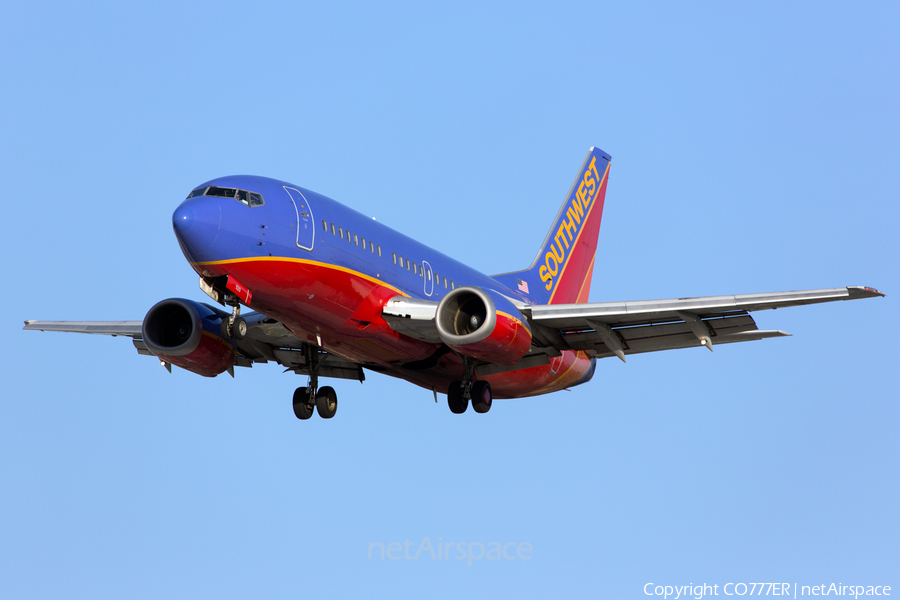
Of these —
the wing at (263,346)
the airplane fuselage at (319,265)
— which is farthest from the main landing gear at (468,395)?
the wing at (263,346)

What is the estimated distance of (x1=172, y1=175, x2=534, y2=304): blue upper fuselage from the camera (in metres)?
20.8

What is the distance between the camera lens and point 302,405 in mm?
29078

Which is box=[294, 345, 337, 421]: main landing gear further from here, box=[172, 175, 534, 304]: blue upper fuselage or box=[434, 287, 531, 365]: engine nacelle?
box=[434, 287, 531, 365]: engine nacelle

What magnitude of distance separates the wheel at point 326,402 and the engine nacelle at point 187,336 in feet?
9.67

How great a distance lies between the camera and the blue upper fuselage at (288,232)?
20781mm

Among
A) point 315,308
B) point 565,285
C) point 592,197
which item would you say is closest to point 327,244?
point 315,308

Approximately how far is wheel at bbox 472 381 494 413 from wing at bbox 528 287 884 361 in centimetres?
225

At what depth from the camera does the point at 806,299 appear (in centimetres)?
2247

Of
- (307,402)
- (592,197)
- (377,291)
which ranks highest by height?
(592,197)

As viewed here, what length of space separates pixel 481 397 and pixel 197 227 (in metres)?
10.8

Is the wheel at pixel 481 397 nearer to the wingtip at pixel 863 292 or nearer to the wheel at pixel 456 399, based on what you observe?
the wheel at pixel 456 399

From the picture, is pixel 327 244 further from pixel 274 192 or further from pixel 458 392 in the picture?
pixel 458 392

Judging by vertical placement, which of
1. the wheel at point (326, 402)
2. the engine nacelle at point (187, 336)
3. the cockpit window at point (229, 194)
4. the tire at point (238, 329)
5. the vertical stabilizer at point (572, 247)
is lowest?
the tire at point (238, 329)

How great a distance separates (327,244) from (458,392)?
23.7 ft
